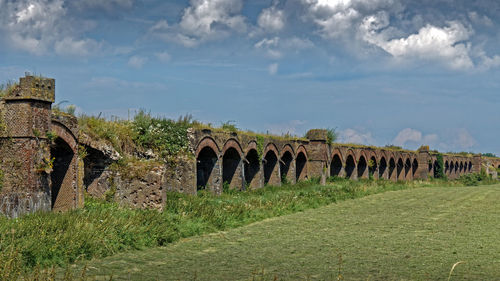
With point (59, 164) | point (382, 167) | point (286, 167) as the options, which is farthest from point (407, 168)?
point (59, 164)

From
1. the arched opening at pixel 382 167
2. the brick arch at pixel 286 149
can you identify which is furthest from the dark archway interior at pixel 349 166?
the brick arch at pixel 286 149

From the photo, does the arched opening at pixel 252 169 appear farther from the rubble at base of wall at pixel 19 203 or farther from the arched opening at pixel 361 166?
the arched opening at pixel 361 166

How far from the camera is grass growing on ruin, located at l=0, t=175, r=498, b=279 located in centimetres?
795

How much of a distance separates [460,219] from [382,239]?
470cm

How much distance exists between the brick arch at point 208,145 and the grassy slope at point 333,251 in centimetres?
425

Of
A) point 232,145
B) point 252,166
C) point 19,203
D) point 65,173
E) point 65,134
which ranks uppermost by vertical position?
point 232,145

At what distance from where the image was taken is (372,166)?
34219mm

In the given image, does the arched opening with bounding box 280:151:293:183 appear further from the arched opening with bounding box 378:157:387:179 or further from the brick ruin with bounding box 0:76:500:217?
the arched opening with bounding box 378:157:387:179

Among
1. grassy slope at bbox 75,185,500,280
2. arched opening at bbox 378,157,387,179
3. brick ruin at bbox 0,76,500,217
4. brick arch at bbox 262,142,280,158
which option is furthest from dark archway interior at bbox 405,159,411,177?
grassy slope at bbox 75,185,500,280

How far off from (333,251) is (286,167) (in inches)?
598

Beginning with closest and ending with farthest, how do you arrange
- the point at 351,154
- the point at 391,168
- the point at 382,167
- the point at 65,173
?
the point at 65,173, the point at 351,154, the point at 382,167, the point at 391,168

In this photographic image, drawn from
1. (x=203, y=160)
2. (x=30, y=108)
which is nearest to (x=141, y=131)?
(x=203, y=160)

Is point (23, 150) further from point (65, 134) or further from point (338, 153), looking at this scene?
point (338, 153)

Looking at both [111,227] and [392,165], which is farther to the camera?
[392,165]
